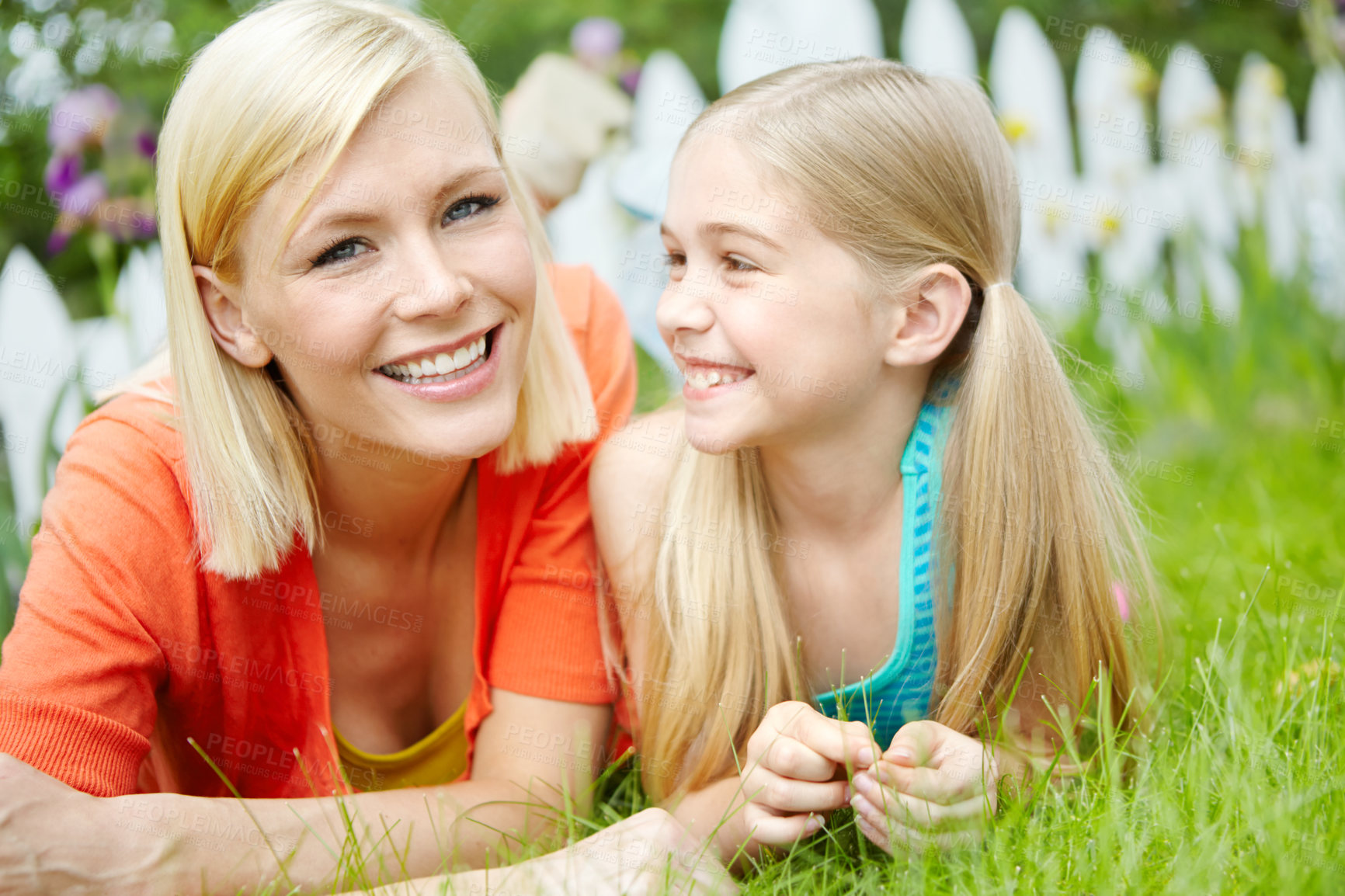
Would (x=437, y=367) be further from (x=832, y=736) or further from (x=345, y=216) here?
(x=832, y=736)

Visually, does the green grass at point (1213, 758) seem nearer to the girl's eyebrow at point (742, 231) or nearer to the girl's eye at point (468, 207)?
the girl's eyebrow at point (742, 231)

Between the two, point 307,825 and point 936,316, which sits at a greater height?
point 936,316

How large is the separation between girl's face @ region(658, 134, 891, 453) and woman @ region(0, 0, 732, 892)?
0.30 meters

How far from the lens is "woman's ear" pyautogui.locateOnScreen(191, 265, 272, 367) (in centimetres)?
188

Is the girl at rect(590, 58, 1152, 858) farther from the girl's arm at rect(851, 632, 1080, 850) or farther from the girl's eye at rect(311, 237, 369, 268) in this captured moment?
the girl's eye at rect(311, 237, 369, 268)

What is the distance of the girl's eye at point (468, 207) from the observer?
Result: 1876 mm

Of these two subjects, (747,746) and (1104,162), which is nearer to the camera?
(747,746)

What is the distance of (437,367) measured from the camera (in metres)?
1.87

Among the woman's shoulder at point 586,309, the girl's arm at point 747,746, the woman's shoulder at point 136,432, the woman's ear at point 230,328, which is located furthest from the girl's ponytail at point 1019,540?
the woman's shoulder at point 136,432

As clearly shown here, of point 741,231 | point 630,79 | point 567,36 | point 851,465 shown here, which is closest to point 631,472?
point 851,465

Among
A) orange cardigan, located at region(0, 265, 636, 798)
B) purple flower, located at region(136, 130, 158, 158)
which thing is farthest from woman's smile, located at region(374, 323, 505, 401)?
purple flower, located at region(136, 130, 158, 158)

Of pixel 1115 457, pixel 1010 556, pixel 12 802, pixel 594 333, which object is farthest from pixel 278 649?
pixel 1115 457

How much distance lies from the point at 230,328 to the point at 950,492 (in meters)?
1.23

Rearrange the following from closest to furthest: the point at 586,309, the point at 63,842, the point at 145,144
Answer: the point at 63,842 → the point at 586,309 → the point at 145,144
